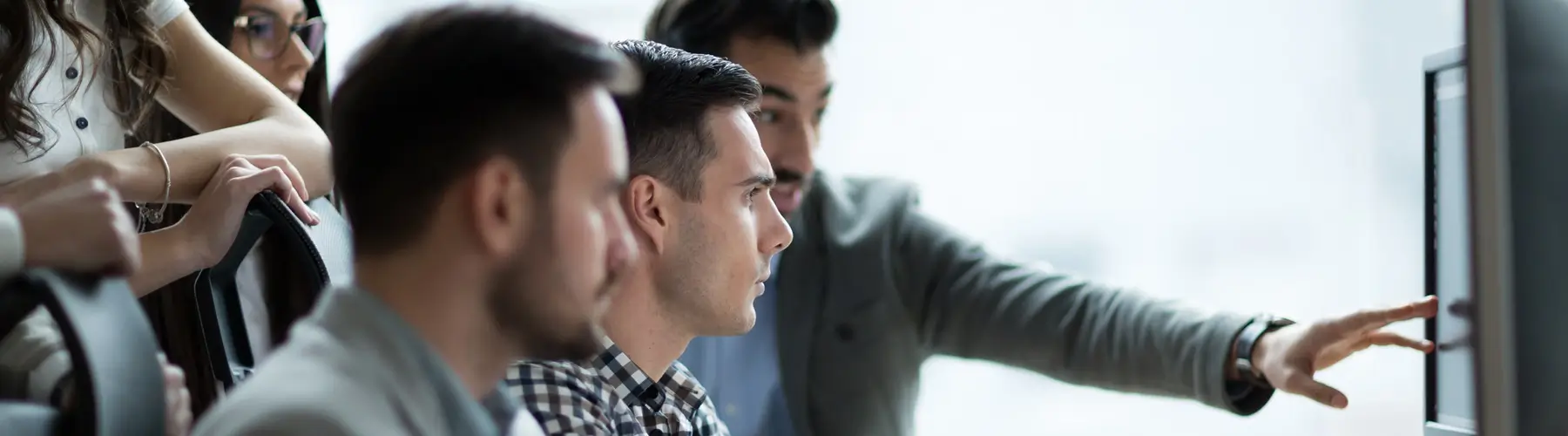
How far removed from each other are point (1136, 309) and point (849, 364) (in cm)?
39

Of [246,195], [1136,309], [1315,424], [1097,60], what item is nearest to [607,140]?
[246,195]

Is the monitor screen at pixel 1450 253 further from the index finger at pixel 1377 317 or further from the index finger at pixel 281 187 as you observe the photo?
the index finger at pixel 281 187

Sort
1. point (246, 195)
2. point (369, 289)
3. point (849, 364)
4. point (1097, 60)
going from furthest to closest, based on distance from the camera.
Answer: point (1097, 60) → point (849, 364) → point (246, 195) → point (369, 289)

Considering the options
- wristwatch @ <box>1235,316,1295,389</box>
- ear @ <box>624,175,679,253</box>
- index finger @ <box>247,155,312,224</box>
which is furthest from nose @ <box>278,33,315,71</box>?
wristwatch @ <box>1235,316,1295,389</box>

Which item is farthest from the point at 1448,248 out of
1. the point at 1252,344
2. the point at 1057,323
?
the point at 1057,323

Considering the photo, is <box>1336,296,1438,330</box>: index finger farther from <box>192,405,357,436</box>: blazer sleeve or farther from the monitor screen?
<box>192,405,357,436</box>: blazer sleeve

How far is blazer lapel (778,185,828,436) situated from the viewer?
1.86m

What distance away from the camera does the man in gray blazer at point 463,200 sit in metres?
0.65

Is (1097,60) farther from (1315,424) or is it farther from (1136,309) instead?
(1136,309)

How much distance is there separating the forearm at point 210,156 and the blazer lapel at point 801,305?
81 centimetres

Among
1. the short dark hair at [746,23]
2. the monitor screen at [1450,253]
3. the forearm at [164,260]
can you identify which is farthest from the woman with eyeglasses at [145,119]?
the monitor screen at [1450,253]

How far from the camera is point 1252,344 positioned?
1508 mm

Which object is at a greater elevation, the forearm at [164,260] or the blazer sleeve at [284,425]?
the forearm at [164,260]

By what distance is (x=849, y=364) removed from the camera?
6.21 ft
